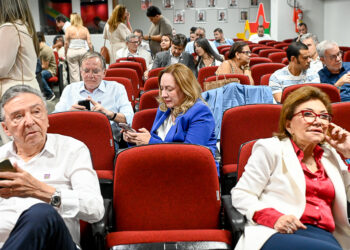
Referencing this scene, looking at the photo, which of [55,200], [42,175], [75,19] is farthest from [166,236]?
[75,19]

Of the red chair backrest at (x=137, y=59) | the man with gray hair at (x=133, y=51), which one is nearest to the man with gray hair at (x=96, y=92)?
the red chair backrest at (x=137, y=59)

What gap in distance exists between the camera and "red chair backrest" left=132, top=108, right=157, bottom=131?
335 cm

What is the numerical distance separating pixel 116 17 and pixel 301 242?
672 centimetres

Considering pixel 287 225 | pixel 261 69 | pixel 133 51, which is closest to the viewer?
pixel 287 225

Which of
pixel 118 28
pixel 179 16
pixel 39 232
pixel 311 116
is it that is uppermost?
pixel 179 16

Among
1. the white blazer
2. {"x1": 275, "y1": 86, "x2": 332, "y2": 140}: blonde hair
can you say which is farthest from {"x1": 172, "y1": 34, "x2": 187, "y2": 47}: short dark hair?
the white blazer

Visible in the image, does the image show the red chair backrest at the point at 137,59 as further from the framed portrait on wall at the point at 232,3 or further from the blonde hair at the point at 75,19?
the framed portrait on wall at the point at 232,3

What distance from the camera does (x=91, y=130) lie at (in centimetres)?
297

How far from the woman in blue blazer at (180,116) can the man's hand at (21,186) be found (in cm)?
115

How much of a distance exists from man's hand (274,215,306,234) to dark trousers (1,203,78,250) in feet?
2.84

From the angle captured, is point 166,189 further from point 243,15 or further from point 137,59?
point 243,15

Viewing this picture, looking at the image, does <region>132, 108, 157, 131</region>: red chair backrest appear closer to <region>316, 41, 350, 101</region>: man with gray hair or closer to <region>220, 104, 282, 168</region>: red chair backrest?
<region>220, 104, 282, 168</region>: red chair backrest

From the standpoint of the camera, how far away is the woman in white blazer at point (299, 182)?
1954 millimetres

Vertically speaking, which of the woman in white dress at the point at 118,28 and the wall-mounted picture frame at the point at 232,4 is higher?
the wall-mounted picture frame at the point at 232,4
